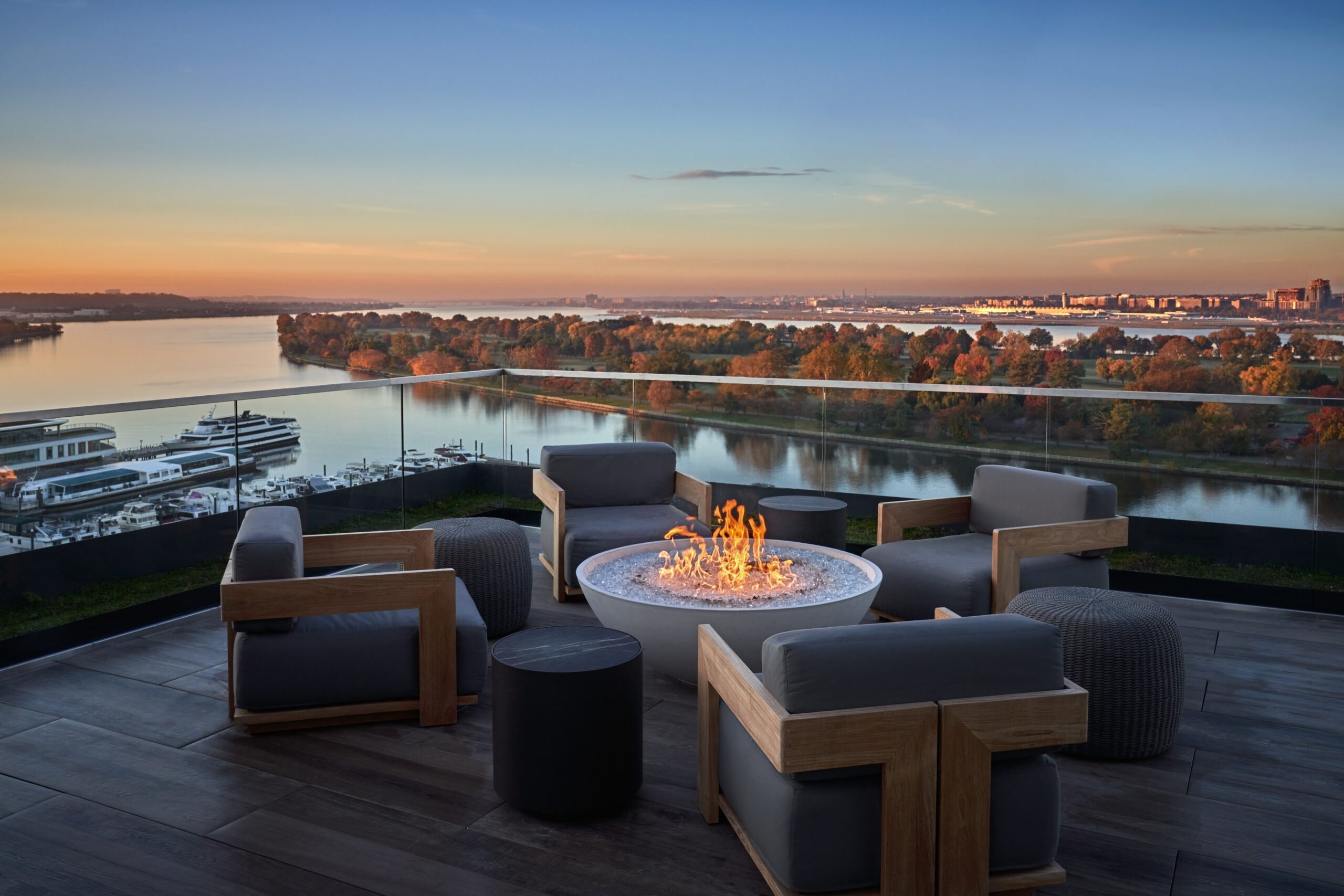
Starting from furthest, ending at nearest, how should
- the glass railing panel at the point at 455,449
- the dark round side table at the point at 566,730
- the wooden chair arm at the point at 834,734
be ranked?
the glass railing panel at the point at 455,449
the dark round side table at the point at 566,730
the wooden chair arm at the point at 834,734

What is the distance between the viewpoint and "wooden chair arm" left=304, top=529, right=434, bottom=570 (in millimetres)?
3941

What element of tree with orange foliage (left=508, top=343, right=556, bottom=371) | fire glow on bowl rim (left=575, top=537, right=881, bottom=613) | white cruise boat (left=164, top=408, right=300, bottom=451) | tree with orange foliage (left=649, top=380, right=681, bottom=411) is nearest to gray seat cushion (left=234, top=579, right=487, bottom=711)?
fire glow on bowl rim (left=575, top=537, right=881, bottom=613)

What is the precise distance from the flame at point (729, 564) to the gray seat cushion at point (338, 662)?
2.96 ft

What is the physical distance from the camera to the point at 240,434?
5.02 metres

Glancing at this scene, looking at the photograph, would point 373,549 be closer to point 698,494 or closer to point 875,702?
point 698,494

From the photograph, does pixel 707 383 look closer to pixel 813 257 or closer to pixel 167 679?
pixel 167 679

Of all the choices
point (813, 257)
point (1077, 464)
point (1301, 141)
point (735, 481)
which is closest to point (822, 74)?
point (813, 257)

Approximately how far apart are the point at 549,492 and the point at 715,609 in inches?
78.2

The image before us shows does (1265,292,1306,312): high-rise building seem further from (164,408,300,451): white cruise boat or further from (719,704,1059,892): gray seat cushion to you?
(719,704,1059,892): gray seat cushion

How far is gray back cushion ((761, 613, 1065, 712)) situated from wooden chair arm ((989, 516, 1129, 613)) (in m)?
1.78

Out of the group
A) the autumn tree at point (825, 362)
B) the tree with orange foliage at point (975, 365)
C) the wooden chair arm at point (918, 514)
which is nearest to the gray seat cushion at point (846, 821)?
the wooden chair arm at point (918, 514)

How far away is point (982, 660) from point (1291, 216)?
10650 mm

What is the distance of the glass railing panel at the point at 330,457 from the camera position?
16.9ft

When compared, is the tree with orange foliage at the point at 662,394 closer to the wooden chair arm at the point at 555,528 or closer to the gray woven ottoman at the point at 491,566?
the wooden chair arm at the point at 555,528
